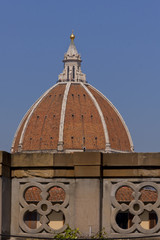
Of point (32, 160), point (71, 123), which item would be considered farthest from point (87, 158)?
point (71, 123)

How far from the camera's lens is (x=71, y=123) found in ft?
403

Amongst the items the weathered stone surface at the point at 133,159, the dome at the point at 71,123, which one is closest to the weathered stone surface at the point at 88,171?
the weathered stone surface at the point at 133,159

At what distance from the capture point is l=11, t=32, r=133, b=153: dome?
123m

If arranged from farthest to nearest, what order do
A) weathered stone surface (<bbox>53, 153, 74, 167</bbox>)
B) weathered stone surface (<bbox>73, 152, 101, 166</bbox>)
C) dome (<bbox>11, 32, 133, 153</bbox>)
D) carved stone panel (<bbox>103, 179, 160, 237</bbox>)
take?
dome (<bbox>11, 32, 133, 153</bbox>)
weathered stone surface (<bbox>53, 153, 74, 167</bbox>)
weathered stone surface (<bbox>73, 152, 101, 166</bbox>)
carved stone panel (<bbox>103, 179, 160, 237</bbox>)

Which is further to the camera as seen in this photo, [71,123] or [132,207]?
[71,123]

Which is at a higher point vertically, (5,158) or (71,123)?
(71,123)

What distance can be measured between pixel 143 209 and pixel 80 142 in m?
116

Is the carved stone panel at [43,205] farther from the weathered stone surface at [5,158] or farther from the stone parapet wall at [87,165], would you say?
the weathered stone surface at [5,158]

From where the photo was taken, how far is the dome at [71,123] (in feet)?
403

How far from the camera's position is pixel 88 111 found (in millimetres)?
123312

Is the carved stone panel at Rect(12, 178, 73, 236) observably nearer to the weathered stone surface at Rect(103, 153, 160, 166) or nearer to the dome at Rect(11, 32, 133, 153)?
the weathered stone surface at Rect(103, 153, 160, 166)

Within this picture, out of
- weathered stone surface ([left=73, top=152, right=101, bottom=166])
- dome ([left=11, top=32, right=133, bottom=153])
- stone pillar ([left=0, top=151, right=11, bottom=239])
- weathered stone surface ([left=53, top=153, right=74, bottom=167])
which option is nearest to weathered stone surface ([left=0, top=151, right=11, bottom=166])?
stone pillar ([left=0, top=151, right=11, bottom=239])

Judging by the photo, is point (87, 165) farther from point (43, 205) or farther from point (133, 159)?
point (43, 205)

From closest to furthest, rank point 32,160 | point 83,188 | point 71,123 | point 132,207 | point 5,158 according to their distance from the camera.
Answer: point 132,207 → point 83,188 → point 5,158 → point 32,160 → point 71,123
